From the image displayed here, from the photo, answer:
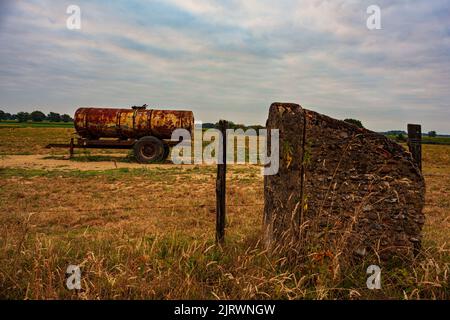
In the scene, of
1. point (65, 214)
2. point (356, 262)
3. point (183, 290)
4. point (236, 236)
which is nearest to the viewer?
point (183, 290)

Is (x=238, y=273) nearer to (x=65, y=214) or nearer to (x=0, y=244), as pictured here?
(x=0, y=244)

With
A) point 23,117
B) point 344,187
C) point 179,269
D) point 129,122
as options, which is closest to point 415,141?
point 344,187

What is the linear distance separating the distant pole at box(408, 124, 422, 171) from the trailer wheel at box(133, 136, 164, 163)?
39.3 ft

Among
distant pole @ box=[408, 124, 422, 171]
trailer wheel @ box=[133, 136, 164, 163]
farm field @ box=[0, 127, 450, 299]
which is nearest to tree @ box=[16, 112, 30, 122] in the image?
trailer wheel @ box=[133, 136, 164, 163]

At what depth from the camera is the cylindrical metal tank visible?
14.5 meters

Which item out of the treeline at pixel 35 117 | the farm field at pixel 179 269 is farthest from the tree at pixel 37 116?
the farm field at pixel 179 269

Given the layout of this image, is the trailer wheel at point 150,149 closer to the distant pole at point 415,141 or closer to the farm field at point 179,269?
the farm field at point 179,269

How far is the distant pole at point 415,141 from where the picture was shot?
3561mm

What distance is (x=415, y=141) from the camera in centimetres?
359

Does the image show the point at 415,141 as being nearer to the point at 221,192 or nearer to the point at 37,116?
the point at 221,192

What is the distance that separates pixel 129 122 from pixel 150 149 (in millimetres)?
1484
